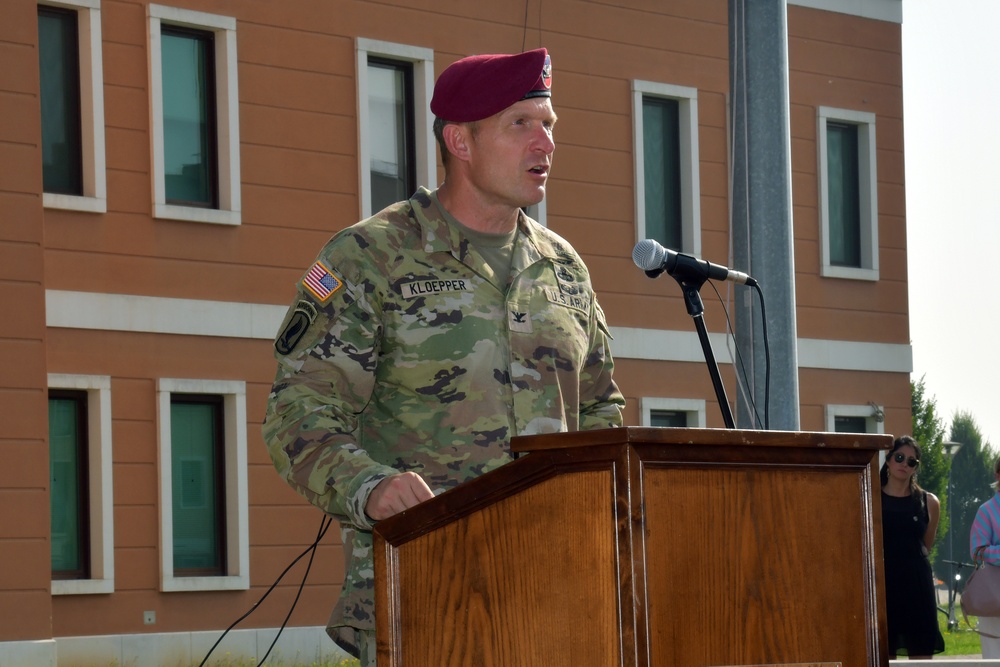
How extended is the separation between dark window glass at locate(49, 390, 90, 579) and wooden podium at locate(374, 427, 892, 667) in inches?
470

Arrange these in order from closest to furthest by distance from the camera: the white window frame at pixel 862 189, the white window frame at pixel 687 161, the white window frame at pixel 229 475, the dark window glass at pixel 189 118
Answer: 1. the white window frame at pixel 229 475
2. the dark window glass at pixel 189 118
3. the white window frame at pixel 687 161
4. the white window frame at pixel 862 189

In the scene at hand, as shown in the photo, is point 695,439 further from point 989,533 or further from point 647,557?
point 989,533

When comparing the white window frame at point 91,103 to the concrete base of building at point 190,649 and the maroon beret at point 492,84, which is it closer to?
the concrete base of building at point 190,649

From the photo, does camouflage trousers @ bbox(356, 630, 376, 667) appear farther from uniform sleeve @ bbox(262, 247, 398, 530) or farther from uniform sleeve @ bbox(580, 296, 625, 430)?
uniform sleeve @ bbox(580, 296, 625, 430)

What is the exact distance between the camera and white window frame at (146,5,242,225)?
574 inches

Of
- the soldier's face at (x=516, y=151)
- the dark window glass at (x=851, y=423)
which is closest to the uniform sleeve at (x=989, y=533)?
the soldier's face at (x=516, y=151)

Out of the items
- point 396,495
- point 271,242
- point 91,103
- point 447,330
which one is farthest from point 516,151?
point 271,242

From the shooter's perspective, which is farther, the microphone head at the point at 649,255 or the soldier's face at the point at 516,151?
the microphone head at the point at 649,255

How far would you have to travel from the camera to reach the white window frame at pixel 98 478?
13922 millimetres

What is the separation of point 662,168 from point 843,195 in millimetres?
2742

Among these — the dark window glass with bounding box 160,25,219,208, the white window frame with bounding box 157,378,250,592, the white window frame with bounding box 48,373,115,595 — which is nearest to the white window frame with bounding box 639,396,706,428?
the white window frame with bounding box 157,378,250,592

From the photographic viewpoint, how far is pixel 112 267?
14305 mm

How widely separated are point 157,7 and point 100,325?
2674 millimetres

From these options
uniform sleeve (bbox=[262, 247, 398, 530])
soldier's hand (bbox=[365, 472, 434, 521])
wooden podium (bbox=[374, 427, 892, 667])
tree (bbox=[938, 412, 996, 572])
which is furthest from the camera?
tree (bbox=[938, 412, 996, 572])
